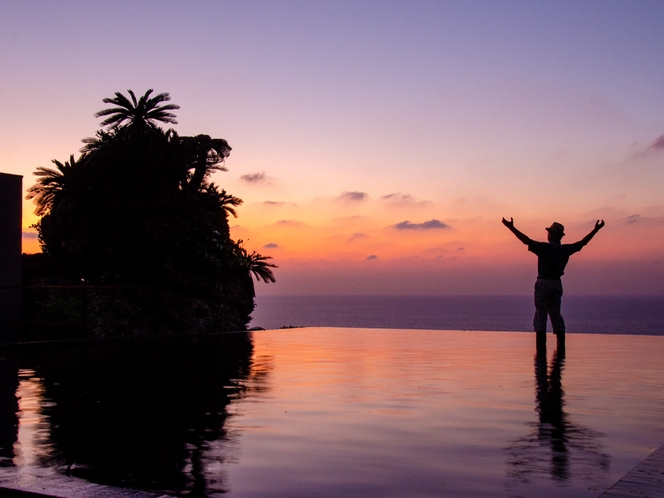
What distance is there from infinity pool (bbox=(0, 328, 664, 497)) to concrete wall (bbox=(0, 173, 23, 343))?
3.22 m

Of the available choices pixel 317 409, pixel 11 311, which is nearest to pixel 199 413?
pixel 317 409

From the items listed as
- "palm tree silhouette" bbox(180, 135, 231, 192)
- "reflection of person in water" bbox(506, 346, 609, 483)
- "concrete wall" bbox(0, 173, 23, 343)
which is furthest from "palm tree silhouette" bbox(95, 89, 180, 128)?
"reflection of person in water" bbox(506, 346, 609, 483)

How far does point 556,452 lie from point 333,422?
2119 mm

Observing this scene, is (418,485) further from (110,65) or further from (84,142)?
(84,142)

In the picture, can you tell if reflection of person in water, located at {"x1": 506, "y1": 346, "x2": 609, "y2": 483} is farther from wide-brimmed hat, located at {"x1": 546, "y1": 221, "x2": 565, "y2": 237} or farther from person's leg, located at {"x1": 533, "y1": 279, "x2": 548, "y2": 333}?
wide-brimmed hat, located at {"x1": 546, "y1": 221, "x2": 565, "y2": 237}

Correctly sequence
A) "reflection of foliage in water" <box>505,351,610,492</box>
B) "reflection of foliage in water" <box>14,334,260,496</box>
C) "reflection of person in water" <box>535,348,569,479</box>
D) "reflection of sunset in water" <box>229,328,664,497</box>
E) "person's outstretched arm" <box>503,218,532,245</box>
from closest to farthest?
1. "reflection of sunset in water" <box>229,328,664,497</box>
2. "reflection of foliage in water" <box>505,351,610,492</box>
3. "reflection of foliage in water" <box>14,334,260,496</box>
4. "reflection of person in water" <box>535,348,569,479</box>
5. "person's outstretched arm" <box>503,218,532,245</box>

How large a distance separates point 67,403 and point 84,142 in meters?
21.6

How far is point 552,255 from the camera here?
14656 millimetres

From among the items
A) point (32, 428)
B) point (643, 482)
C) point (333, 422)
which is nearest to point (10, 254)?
point (32, 428)

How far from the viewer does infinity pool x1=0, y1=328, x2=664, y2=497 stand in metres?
4.88

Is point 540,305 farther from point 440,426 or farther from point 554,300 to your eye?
point 440,426

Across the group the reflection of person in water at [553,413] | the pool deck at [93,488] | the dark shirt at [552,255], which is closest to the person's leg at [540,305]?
the dark shirt at [552,255]

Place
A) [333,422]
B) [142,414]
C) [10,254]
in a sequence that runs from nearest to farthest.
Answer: [333,422] → [142,414] → [10,254]

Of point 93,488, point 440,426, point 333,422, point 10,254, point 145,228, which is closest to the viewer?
point 93,488
